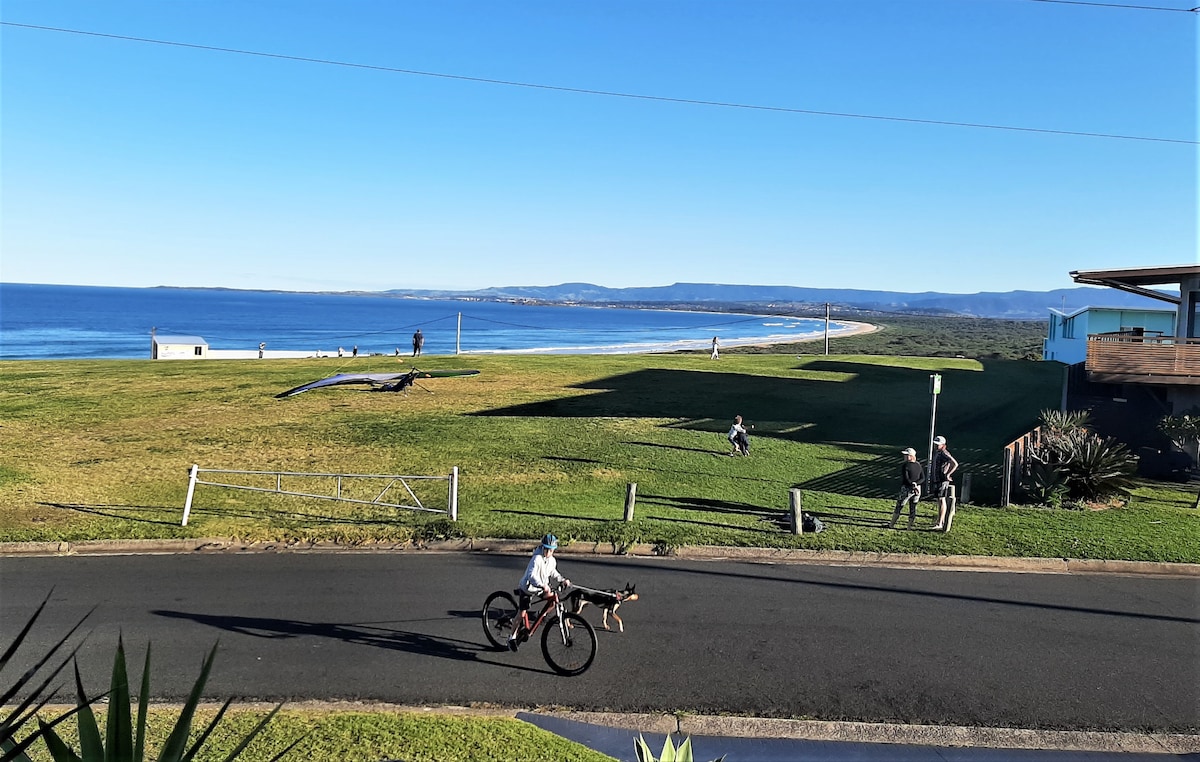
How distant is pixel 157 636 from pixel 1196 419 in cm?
2204

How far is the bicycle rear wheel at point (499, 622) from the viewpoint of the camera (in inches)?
397

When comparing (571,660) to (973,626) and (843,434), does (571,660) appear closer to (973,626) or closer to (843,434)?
(973,626)

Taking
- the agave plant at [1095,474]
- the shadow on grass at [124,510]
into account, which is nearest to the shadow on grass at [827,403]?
the agave plant at [1095,474]

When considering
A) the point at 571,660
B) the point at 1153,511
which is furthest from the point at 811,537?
the point at 1153,511

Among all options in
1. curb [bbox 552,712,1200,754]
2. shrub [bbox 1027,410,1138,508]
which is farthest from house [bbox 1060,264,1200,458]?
curb [bbox 552,712,1200,754]

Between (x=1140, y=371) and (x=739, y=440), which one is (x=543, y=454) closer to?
(x=739, y=440)

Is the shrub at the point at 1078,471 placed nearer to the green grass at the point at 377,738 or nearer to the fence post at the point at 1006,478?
the fence post at the point at 1006,478

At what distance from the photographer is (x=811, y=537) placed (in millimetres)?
14922

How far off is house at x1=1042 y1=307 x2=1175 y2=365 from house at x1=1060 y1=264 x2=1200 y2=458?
18.4 m

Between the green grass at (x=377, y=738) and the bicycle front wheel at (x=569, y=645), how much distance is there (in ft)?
4.42

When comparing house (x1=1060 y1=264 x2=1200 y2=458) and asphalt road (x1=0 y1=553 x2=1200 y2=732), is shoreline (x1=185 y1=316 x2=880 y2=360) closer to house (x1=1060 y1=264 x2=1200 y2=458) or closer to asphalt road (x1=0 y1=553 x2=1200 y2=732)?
house (x1=1060 y1=264 x2=1200 y2=458)

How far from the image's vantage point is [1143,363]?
21.9 meters

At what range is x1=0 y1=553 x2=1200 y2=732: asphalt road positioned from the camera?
354 inches

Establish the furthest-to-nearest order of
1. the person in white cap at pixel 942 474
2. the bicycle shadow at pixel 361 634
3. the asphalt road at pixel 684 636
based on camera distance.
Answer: the person in white cap at pixel 942 474 < the bicycle shadow at pixel 361 634 < the asphalt road at pixel 684 636
